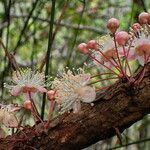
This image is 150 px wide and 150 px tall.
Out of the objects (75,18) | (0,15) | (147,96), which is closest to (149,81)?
(147,96)

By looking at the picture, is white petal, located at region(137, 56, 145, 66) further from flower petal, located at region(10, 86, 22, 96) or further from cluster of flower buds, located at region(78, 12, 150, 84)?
flower petal, located at region(10, 86, 22, 96)

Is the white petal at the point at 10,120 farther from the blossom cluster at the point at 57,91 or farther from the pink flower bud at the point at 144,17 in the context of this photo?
the pink flower bud at the point at 144,17

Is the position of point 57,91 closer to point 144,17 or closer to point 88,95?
point 88,95

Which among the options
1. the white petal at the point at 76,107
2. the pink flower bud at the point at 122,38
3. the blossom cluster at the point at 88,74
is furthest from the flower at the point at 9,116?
the pink flower bud at the point at 122,38

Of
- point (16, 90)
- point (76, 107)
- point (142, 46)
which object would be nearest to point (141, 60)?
point (142, 46)

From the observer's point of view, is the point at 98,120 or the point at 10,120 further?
the point at 10,120

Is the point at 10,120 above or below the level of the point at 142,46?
below
